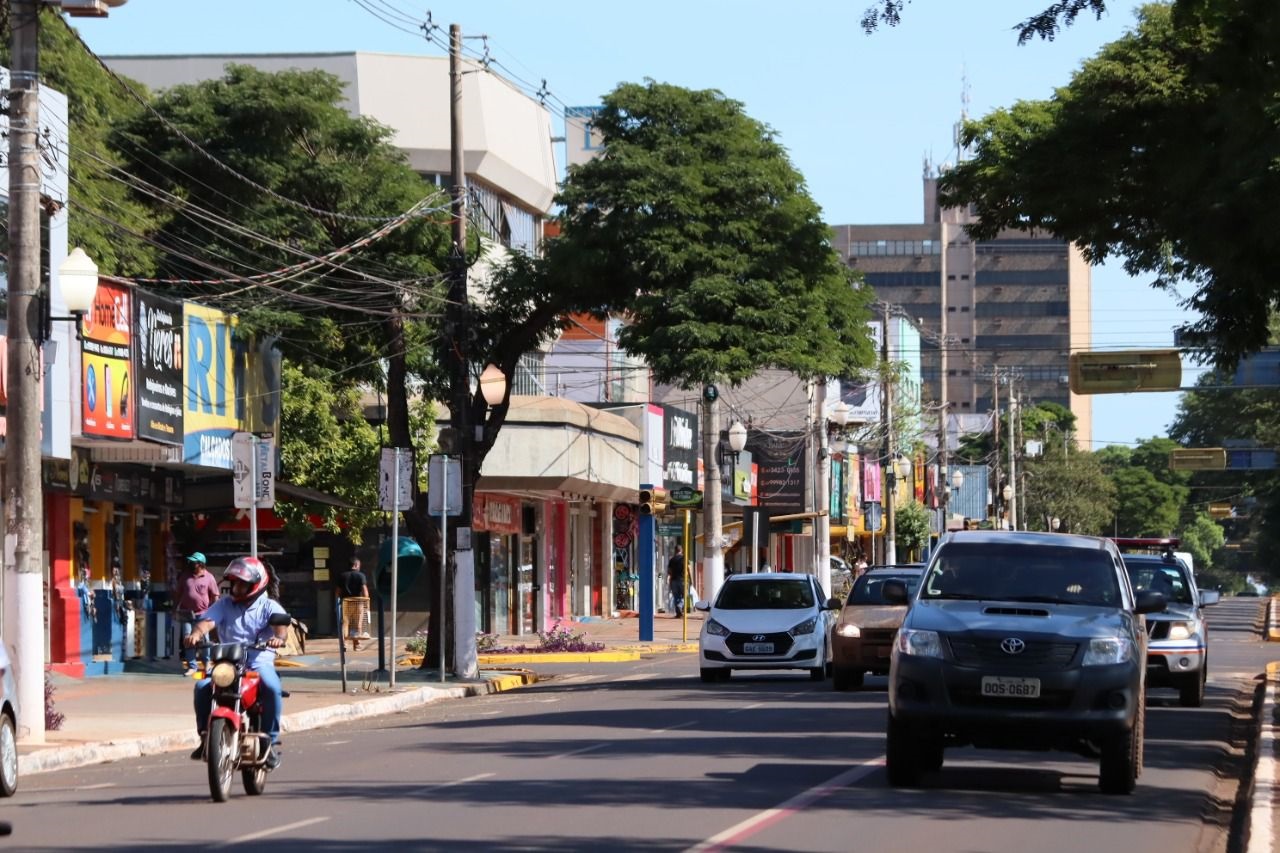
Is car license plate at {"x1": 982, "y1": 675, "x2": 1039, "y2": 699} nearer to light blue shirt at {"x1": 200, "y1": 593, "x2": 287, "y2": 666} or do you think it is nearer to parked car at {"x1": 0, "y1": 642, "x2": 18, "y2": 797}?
light blue shirt at {"x1": 200, "y1": 593, "x2": 287, "y2": 666}

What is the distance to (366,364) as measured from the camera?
118ft

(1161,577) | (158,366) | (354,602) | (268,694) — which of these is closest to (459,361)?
(158,366)

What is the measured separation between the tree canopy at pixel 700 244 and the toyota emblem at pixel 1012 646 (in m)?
16.7

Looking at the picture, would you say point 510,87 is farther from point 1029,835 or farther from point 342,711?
point 1029,835

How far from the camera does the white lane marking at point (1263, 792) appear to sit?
11.4 meters

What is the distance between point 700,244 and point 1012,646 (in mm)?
17624

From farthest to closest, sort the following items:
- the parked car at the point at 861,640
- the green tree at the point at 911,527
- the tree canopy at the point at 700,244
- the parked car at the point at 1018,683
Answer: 1. the green tree at the point at 911,527
2. the tree canopy at the point at 700,244
3. the parked car at the point at 861,640
4. the parked car at the point at 1018,683

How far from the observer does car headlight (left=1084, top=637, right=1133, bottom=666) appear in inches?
580

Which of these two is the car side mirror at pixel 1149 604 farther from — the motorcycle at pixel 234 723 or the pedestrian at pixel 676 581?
the pedestrian at pixel 676 581

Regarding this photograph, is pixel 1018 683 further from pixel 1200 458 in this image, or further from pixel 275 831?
pixel 1200 458

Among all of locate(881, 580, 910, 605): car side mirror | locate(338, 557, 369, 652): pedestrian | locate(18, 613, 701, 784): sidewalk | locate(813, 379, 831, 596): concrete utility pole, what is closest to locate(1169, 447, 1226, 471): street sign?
locate(813, 379, 831, 596): concrete utility pole

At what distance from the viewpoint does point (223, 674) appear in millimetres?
14328

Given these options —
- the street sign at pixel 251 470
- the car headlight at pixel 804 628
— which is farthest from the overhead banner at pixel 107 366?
the car headlight at pixel 804 628

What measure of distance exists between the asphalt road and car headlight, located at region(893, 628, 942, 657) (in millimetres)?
972
